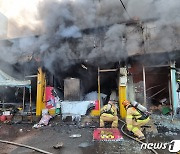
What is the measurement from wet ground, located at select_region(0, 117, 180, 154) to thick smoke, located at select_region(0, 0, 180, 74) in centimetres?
378

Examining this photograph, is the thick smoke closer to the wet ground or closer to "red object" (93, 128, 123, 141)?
the wet ground

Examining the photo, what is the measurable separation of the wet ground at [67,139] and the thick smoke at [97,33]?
3776 mm

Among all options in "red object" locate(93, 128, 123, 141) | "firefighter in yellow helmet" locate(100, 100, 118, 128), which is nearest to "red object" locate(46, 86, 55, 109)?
"firefighter in yellow helmet" locate(100, 100, 118, 128)

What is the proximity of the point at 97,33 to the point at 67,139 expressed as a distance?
6455 millimetres

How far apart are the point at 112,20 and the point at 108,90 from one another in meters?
4.26

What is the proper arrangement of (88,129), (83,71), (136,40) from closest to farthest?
1. (88,129)
2. (136,40)
3. (83,71)

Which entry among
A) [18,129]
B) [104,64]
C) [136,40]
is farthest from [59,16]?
[18,129]

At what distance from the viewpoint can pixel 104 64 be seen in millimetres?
11062

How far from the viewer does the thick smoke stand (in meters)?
10.3

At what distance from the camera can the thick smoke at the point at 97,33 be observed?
10.3 m

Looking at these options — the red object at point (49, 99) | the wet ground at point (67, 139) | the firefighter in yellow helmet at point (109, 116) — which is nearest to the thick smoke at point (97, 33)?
the red object at point (49, 99)

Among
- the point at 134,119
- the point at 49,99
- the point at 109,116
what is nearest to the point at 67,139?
the point at 109,116

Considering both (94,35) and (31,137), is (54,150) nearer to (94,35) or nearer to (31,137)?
(31,137)

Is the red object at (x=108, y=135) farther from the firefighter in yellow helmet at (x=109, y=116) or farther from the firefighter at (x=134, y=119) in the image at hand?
the firefighter in yellow helmet at (x=109, y=116)
